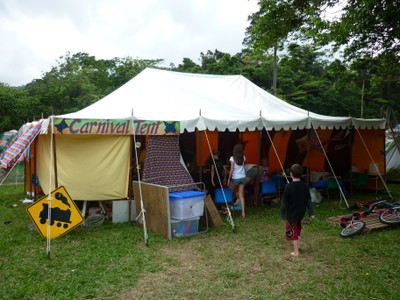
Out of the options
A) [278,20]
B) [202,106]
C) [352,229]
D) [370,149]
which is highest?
[278,20]

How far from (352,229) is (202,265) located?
285 cm

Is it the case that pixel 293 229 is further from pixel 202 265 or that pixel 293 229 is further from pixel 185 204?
pixel 185 204

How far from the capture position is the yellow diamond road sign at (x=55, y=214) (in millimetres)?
5641

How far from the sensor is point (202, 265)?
489cm

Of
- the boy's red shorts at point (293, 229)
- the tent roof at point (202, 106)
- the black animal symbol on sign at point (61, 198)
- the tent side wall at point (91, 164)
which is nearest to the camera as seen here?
the boy's red shorts at point (293, 229)

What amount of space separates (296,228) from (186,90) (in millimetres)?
5195

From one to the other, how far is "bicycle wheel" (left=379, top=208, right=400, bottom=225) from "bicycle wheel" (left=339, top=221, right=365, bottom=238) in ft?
2.40

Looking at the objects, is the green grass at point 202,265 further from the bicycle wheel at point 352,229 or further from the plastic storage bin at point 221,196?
the plastic storage bin at point 221,196

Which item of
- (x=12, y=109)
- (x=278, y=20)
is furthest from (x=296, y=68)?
(x=12, y=109)

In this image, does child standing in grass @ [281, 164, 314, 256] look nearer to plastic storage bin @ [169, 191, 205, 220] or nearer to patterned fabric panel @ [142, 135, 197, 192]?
plastic storage bin @ [169, 191, 205, 220]

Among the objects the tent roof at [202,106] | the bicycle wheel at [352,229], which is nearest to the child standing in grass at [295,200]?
the bicycle wheel at [352,229]

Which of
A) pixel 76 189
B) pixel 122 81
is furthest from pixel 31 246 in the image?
pixel 122 81

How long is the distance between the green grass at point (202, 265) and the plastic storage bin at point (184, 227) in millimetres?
162

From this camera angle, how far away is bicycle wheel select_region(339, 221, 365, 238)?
6.01 m
